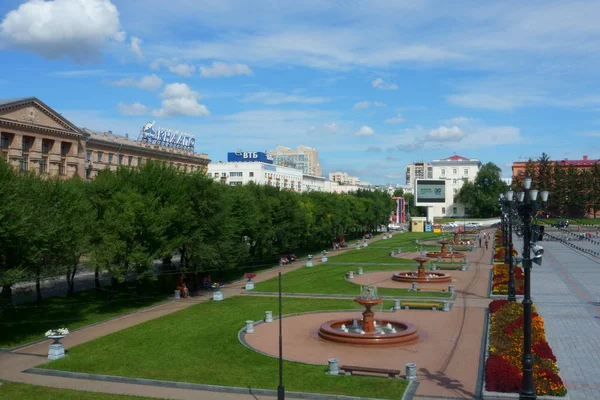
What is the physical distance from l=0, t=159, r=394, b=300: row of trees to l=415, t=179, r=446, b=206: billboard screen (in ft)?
282

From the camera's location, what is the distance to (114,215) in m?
35.6

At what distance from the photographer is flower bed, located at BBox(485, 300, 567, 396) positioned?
16625 millimetres

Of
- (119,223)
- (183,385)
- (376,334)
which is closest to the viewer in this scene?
(183,385)

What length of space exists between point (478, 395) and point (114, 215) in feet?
83.3

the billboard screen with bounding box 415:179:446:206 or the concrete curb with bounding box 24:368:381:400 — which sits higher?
the billboard screen with bounding box 415:179:446:206

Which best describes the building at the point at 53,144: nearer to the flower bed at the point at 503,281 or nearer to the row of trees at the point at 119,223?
the row of trees at the point at 119,223

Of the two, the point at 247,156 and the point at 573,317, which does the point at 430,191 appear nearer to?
the point at 247,156

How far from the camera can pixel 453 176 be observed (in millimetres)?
152500

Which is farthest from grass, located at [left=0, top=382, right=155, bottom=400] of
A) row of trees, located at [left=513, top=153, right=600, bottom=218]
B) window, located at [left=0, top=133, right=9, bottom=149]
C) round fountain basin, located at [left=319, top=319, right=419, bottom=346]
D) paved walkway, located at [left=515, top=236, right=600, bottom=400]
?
row of trees, located at [left=513, top=153, right=600, bottom=218]

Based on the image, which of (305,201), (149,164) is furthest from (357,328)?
(305,201)

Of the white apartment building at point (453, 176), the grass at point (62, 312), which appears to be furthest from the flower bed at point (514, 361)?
the white apartment building at point (453, 176)

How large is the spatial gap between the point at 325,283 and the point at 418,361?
23351 mm

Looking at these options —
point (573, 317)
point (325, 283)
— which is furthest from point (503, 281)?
point (325, 283)

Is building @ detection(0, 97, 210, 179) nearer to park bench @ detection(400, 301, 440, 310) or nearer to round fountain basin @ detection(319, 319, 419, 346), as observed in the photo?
park bench @ detection(400, 301, 440, 310)
